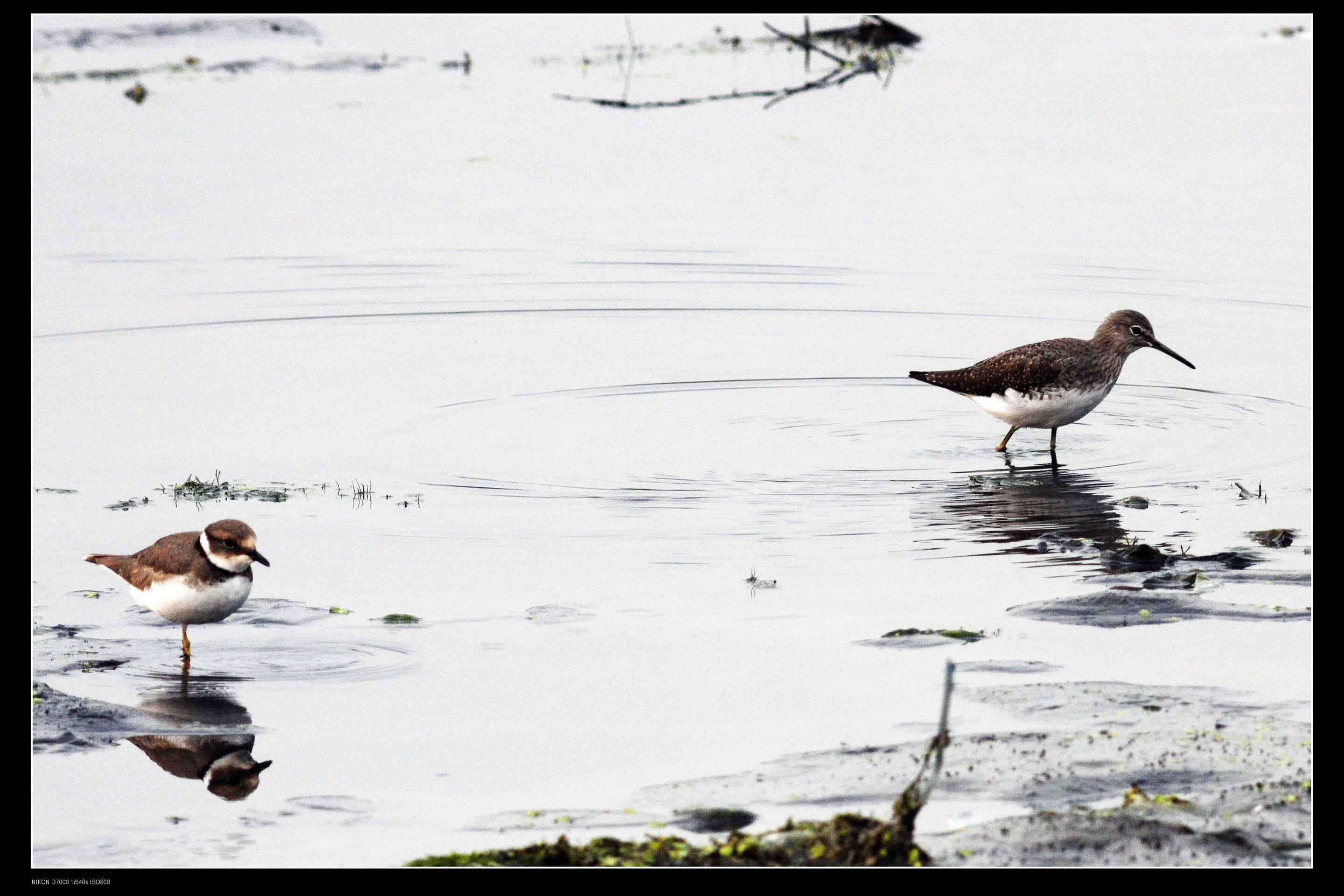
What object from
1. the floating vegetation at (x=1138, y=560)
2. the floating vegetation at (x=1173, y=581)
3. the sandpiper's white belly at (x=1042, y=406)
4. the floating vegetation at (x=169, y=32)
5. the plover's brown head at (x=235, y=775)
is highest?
the floating vegetation at (x=169, y=32)

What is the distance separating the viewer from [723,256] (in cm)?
1970

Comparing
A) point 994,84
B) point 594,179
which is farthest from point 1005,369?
point 994,84

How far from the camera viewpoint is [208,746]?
25.5 feet

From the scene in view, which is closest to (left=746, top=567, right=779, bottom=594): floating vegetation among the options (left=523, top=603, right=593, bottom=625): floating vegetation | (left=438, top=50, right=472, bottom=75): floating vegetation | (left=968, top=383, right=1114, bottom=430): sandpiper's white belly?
(left=523, top=603, right=593, bottom=625): floating vegetation

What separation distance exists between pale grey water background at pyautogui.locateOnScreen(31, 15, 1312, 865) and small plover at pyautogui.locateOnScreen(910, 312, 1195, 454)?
0.38m

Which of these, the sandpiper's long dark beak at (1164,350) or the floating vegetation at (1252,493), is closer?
the floating vegetation at (1252,493)

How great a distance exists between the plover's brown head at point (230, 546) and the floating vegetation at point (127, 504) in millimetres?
3036

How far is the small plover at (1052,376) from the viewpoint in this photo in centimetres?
1329

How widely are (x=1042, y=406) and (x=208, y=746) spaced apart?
24.8 feet

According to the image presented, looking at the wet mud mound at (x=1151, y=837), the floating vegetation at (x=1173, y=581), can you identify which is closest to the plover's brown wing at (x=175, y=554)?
the wet mud mound at (x=1151, y=837)

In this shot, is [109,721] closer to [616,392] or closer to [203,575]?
[203,575]

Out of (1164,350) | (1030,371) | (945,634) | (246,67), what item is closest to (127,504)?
(945,634)

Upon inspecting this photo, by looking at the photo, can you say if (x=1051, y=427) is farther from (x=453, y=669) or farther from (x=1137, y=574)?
(x=453, y=669)

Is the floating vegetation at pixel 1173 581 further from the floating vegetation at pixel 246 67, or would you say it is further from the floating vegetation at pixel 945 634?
the floating vegetation at pixel 246 67
